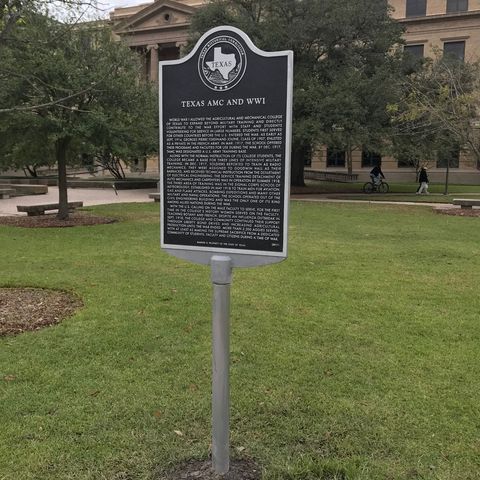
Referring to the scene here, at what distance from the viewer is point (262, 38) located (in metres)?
27.3

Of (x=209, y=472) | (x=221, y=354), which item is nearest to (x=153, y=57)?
(x=221, y=354)

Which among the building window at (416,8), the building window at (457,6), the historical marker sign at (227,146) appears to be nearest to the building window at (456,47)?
the building window at (457,6)

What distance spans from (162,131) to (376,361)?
2.87 metres

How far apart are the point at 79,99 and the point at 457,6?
146ft

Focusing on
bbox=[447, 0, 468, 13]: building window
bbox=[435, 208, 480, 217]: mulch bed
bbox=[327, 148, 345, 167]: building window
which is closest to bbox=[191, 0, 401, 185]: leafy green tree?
bbox=[435, 208, 480, 217]: mulch bed

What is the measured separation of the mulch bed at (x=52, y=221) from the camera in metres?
14.3

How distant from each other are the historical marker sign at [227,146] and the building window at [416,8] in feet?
172

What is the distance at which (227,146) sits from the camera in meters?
3.00

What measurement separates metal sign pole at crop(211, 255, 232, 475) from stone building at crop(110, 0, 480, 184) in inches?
1653

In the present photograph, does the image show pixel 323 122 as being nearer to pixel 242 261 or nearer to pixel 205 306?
pixel 205 306

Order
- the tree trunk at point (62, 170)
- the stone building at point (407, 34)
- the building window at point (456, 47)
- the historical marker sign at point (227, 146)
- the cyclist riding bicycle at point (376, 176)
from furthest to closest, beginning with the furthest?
the building window at point (456, 47) → the stone building at point (407, 34) → the cyclist riding bicycle at point (376, 176) → the tree trunk at point (62, 170) → the historical marker sign at point (227, 146)

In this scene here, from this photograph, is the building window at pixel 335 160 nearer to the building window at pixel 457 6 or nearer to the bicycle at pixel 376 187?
the building window at pixel 457 6

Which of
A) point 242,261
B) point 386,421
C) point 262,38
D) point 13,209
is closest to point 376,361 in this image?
point 386,421

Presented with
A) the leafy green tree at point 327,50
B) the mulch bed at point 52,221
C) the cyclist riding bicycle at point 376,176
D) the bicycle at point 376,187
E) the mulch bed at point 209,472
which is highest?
the leafy green tree at point 327,50
